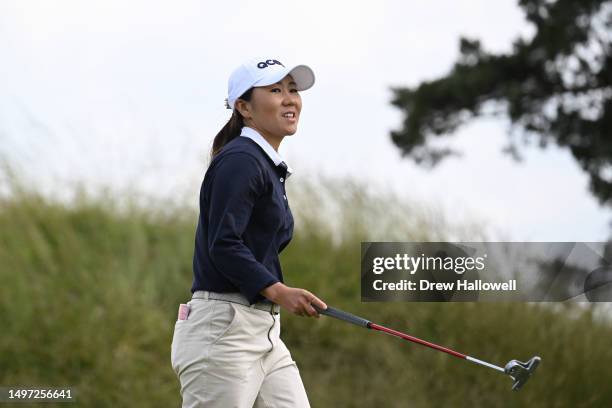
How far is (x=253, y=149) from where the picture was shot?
347 centimetres

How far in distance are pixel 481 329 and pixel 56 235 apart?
3265mm

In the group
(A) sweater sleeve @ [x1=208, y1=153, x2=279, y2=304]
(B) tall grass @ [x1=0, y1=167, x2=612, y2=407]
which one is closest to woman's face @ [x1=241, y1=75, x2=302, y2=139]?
(A) sweater sleeve @ [x1=208, y1=153, x2=279, y2=304]

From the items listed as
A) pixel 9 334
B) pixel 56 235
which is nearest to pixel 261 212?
pixel 9 334

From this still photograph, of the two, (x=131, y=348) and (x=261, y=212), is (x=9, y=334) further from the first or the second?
(x=261, y=212)

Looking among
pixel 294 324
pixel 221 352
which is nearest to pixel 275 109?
pixel 221 352

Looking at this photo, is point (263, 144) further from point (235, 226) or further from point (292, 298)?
point (292, 298)

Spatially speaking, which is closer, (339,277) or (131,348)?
(131,348)

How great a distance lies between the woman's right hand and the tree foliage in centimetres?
763

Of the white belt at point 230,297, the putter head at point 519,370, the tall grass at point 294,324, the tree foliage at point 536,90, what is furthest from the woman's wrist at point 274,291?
the tree foliage at point 536,90

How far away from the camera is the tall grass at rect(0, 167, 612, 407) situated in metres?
7.24

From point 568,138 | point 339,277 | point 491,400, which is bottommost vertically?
point 491,400

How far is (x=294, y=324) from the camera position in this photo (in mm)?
7664

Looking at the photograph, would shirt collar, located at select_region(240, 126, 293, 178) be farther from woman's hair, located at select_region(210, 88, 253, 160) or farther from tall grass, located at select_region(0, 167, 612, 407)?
tall grass, located at select_region(0, 167, 612, 407)

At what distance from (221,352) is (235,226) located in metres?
0.41
